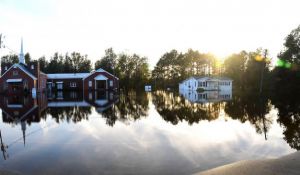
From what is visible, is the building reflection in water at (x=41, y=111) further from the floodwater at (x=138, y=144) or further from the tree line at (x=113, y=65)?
the tree line at (x=113, y=65)

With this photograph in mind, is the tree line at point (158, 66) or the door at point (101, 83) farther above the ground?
the tree line at point (158, 66)

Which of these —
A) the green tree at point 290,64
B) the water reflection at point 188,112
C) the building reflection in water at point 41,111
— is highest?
the green tree at point 290,64

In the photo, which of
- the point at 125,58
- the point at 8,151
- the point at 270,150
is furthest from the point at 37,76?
the point at 270,150

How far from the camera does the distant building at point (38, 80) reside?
5175cm

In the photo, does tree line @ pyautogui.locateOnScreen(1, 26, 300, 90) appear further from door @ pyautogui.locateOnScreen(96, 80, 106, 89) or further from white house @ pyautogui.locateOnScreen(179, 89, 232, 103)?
white house @ pyautogui.locateOnScreen(179, 89, 232, 103)

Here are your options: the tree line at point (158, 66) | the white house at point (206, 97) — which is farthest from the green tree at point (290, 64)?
the tree line at point (158, 66)

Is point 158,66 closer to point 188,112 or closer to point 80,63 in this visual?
point 80,63

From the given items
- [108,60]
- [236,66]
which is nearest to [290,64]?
[236,66]

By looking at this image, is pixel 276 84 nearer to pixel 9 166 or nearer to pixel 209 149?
pixel 209 149

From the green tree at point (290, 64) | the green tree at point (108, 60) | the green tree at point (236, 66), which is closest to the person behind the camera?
the green tree at point (290, 64)

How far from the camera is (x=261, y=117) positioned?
1931 centimetres

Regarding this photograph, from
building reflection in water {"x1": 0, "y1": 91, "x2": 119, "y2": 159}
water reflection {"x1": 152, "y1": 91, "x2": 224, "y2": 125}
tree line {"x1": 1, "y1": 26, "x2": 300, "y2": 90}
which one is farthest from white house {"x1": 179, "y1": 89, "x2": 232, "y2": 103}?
tree line {"x1": 1, "y1": 26, "x2": 300, "y2": 90}

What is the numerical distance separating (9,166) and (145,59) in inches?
3375

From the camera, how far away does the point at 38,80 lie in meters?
53.8
